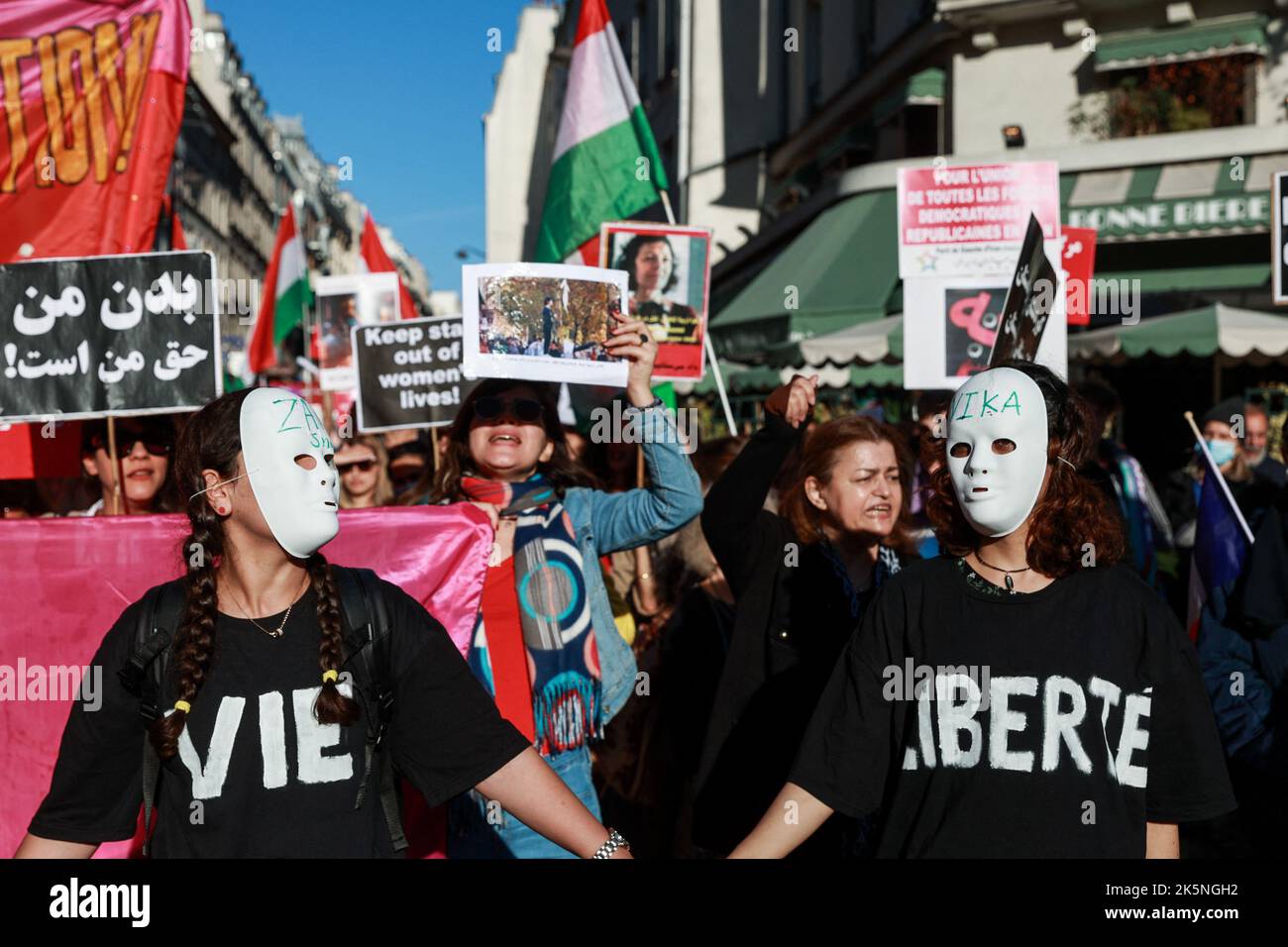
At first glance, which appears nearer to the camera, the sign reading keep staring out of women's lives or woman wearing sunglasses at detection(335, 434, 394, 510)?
the sign reading keep staring out of women's lives

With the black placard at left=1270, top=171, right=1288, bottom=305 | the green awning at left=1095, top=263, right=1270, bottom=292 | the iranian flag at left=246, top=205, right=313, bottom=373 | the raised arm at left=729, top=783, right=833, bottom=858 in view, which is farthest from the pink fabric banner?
the green awning at left=1095, top=263, right=1270, bottom=292

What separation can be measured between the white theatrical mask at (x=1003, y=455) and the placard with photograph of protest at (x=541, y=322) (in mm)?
1722

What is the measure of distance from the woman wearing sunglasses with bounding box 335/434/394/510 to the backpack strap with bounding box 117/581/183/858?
438 centimetres

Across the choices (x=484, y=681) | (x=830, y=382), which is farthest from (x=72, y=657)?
(x=830, y=382)

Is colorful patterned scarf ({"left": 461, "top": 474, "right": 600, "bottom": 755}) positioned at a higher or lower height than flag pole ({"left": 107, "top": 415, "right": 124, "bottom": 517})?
lower

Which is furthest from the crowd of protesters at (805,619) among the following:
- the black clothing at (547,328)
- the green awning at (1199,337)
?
the green awning at (1199,337)

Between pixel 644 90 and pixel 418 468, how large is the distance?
27.4 m

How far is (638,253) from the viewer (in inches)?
242

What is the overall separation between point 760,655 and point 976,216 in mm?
3375

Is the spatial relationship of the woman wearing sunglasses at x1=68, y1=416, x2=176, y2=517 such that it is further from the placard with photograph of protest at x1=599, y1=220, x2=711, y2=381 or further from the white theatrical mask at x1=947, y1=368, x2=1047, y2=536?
the white theatrical mask at x1=947, y1=368, x2=1047, y2=536

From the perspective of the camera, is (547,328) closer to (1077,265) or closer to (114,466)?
(114,466)

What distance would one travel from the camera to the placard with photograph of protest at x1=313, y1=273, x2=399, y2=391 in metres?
10.2

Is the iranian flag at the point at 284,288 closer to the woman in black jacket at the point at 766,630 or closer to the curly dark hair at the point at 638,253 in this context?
the curly dark hair at the point at 638,253
